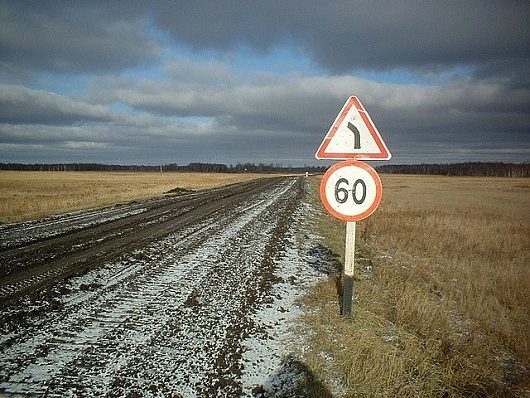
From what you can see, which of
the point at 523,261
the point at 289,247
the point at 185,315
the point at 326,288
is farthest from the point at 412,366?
the point at 523,261

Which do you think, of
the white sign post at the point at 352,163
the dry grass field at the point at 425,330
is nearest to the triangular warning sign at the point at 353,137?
the white sign post at the point at 352,163

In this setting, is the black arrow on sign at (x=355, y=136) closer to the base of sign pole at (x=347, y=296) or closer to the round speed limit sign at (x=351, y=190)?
the round speed limit sign at (x=351, y=190)

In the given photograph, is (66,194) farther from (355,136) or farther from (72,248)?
(355,136)

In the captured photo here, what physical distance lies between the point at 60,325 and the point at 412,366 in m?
3.82

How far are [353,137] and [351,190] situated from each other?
23.4 inches

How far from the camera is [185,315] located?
421cm

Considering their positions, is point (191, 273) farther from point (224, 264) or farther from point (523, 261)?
point (523, 261)

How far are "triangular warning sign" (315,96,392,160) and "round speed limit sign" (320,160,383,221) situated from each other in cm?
13

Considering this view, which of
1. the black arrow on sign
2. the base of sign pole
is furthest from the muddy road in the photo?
the black arrow on sign

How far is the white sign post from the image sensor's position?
369 centimetres

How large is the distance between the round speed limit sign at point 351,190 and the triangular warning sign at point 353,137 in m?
0.13

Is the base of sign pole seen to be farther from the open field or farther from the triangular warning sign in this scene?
the open field

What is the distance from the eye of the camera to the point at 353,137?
3.76m

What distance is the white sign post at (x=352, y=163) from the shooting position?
3.69 metres
